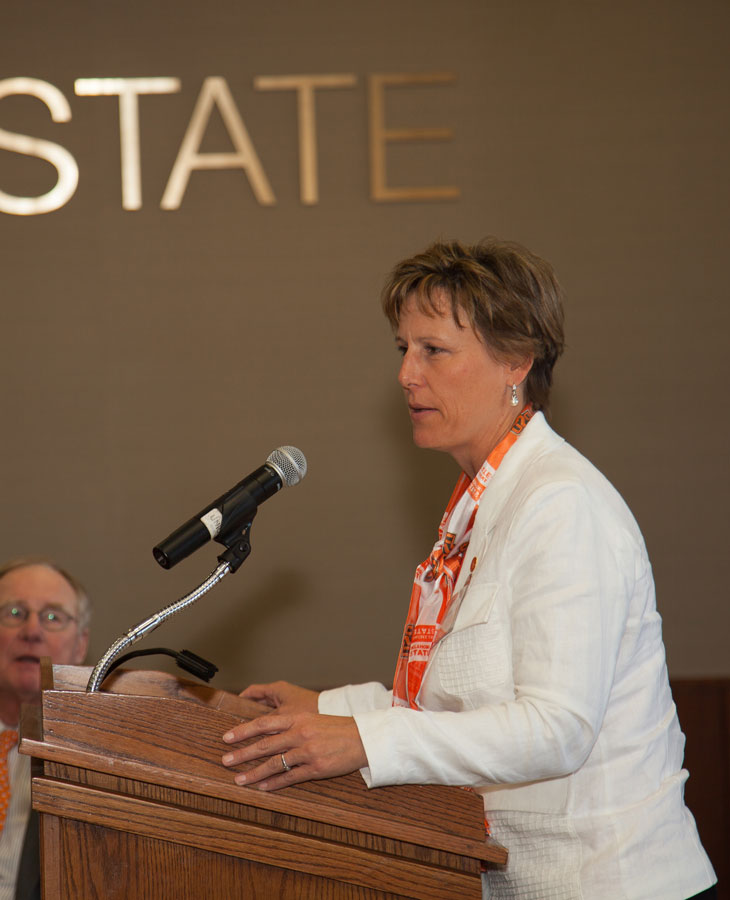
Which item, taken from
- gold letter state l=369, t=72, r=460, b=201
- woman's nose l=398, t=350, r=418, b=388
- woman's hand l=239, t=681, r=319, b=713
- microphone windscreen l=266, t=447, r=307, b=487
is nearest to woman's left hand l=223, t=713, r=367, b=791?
microphone windscreen l=266, t=447, r=307, b=487

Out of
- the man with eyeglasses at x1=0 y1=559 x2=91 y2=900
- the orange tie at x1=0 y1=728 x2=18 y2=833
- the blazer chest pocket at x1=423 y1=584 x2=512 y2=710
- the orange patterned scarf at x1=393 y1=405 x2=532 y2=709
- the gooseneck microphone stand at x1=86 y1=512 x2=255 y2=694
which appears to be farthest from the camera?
the man with eyeglasses at x1=0 y1=559 x2=91 y2=900

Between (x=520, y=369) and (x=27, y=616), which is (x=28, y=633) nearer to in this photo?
(x=27, y=616)

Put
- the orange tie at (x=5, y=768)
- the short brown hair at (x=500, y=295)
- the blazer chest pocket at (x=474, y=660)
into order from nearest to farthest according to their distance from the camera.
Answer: the blazer chest pocket at (x=474, y=660) → the short brown hair at (x=500, y=295) → the orange tie at (x=5, y=768)

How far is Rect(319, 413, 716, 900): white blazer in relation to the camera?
138 centimetres

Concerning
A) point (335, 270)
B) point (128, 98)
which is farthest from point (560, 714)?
point (128, 98)

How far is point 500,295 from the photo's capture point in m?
1.86

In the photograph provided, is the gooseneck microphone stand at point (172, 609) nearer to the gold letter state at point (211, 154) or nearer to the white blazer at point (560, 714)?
the white blazer at point (560, 714)

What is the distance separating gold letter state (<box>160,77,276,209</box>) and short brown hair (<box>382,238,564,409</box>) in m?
2.04

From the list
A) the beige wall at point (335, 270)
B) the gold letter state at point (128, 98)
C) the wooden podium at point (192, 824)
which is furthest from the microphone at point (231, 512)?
the gold letter state at point (128, 98)

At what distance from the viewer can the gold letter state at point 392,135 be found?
3826mm

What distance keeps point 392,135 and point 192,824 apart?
3.08 m

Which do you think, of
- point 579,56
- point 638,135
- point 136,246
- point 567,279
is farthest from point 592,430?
point 136,246

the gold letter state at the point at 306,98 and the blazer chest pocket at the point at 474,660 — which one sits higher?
the gold letter state at the point at 306,98

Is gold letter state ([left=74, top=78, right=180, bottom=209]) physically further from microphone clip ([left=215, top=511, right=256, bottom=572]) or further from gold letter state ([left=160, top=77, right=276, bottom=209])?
microphone clip ([left=215, top=511, right=256, bottom=572])
